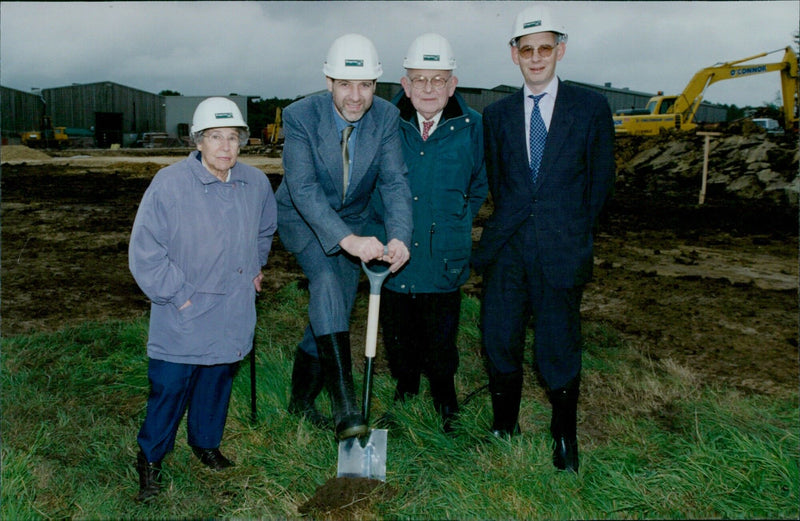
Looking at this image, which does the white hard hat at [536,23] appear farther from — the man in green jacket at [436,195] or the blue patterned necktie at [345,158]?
the blue patterned necktie at [345,158]

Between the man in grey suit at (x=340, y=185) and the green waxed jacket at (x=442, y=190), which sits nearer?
the man in grey suit at (x=340, y=185)

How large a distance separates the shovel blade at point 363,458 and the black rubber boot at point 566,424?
892 mm

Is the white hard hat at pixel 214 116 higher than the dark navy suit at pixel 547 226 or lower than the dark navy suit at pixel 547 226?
higher

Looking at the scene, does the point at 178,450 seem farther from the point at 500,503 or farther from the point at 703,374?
the point at 703,374

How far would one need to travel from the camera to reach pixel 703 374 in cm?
554

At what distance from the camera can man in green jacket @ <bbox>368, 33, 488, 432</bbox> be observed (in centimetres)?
354

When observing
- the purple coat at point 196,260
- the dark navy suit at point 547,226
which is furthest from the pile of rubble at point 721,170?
the purple coat at point 196,260

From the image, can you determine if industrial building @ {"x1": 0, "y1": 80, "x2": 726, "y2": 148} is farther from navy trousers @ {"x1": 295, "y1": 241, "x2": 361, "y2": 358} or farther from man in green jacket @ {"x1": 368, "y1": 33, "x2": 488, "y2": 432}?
navy trousers @ {"x1": 295, "y1": 241, "x2": 361, "y2": 358}

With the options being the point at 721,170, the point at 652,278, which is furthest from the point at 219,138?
the point at 721,170

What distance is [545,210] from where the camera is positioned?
335cm

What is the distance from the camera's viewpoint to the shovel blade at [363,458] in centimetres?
331

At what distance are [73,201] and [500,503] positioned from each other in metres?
15.3

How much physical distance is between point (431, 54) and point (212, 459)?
2.35m

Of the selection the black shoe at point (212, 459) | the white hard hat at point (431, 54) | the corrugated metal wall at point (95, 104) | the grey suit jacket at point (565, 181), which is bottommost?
the black shoe at point (212, 459)
